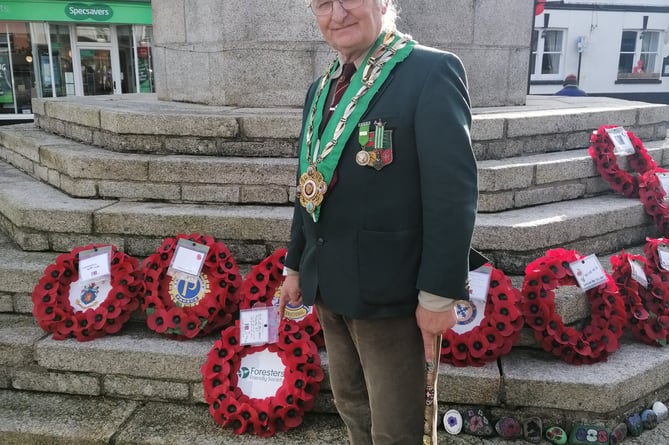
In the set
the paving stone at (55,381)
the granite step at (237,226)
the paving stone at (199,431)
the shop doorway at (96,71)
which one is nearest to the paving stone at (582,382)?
the granite step at (237,226)

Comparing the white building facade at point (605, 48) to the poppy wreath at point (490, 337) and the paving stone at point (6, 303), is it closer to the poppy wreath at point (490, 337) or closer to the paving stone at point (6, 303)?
the poppy wreath at point (490, 337)

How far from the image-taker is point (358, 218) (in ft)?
6.14

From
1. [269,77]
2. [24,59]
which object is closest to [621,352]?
[269,77]

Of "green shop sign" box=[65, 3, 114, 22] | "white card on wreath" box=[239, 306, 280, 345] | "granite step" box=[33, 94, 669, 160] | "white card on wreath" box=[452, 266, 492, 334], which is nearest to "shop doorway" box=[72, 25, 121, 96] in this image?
"green shop sign" box=[65, 3, 114, 22]

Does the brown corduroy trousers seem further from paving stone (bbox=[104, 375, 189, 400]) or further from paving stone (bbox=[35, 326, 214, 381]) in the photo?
paving stone (bbox=[104, 375, 189, 400])

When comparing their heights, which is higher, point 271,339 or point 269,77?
point 269,77

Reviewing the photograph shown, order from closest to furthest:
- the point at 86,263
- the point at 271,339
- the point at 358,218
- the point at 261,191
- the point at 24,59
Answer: the point at 358,218 < the point at 271,339 < the point at 86,263 < the point at 261,191 < the point at 24,59

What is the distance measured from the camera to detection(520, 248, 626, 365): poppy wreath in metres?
3.03

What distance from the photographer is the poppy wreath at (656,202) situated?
427cm

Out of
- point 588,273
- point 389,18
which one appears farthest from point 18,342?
point 588,273

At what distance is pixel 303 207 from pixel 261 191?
201 centimetres

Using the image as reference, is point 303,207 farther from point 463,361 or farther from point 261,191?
point 261,191

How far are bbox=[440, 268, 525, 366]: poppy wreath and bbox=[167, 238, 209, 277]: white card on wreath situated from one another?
→ 1417 mm

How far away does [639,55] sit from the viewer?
69.6 ft
